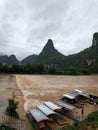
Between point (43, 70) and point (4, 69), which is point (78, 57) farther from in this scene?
point (4, 69)

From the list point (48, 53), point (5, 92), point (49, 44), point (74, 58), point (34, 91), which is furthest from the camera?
point (48, 53)

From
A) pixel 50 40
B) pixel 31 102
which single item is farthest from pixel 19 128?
pixel 50 40

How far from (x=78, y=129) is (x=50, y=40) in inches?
4748

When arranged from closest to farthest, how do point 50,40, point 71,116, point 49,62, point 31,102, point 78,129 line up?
point 78,129
point 71,116
point 31,102
point 49,62
point 50,40

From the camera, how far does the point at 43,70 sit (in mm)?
61625

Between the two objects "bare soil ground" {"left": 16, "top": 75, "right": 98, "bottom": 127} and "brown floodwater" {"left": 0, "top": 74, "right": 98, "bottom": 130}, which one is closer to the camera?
"brown floodwater" {"left": 0, "top": 74, "right": 98, "bottom": 130}

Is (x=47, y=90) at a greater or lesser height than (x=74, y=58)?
lesser

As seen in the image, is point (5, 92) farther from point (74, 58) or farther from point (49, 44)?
point (49, 44)

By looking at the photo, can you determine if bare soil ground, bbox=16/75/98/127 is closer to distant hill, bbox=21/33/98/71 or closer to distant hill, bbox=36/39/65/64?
distant hill, bbox=21/33/98/71

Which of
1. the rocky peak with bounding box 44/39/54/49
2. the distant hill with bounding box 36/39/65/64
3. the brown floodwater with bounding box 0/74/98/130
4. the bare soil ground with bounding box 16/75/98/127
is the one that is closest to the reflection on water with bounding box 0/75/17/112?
the brown floodwater with bounding box 0/74/98/130

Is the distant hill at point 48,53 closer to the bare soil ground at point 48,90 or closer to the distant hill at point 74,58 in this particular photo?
the distant hill at point 74,58

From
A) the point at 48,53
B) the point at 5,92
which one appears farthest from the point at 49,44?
the point at 5,92

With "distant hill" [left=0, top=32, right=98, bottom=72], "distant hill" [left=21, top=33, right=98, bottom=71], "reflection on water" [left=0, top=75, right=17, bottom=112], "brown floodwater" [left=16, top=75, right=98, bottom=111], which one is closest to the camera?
"reflection on water" [left=0, top=75, right=17, bottom=112]

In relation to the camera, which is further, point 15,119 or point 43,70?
point 43,70
